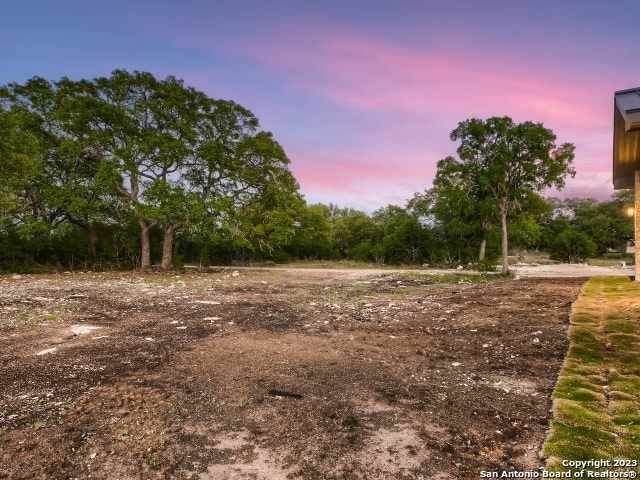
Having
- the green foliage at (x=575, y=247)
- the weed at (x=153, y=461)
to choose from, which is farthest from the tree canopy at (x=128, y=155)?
the green foliage at (x=575, y=247)

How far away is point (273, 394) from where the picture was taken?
13.4 ft

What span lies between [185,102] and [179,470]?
2377 cm

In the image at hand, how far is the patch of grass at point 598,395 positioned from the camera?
112 inches

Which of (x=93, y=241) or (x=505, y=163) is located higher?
(x=505, y=163)

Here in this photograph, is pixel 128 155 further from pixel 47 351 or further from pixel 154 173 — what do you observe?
pixel 47 351

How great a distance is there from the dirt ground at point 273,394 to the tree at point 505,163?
14.1 metres

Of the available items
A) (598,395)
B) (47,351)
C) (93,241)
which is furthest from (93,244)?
(598,395)

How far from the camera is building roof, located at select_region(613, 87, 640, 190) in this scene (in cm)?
674

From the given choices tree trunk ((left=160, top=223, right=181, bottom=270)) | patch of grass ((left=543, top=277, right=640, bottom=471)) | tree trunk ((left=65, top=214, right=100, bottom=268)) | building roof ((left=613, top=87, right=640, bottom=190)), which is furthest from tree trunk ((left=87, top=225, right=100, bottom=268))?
building roof ((left=613, top=87, right=640, bottom=190))

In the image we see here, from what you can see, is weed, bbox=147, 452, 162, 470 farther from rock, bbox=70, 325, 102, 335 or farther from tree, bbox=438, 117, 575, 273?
tree, bbox=438, 117, 575, 273

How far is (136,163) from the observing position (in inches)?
838

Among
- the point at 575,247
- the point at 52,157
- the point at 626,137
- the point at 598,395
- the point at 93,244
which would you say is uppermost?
the point at 52,157

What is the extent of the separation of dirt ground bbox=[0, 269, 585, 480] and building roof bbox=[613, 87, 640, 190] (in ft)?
Result: 14.0

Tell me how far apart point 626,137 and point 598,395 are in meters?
10.5
